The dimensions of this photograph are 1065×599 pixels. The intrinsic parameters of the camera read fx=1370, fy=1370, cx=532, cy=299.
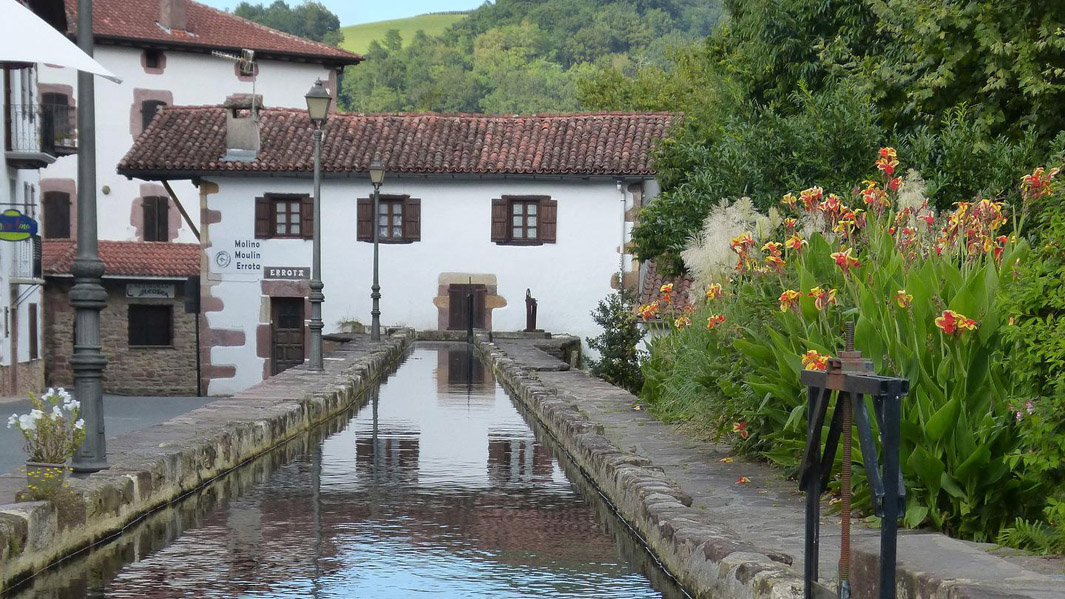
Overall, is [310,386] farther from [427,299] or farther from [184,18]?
[184,18]

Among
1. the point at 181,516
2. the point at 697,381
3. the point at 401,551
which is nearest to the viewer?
the point at 401,551

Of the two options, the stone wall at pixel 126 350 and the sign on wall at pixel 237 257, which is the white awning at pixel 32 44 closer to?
the sign on wall at pixel 237 257

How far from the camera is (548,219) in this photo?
118ft

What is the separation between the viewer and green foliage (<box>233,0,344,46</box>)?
10144 cm

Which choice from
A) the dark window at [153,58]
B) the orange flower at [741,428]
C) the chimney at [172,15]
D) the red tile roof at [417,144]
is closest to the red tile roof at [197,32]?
the chimney at [172,15]

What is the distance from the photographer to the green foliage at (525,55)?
99.3 meters

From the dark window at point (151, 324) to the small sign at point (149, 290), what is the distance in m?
0.30

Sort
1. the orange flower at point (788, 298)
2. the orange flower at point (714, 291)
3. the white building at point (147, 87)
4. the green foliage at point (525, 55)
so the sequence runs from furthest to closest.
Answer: the green foliage at point (525, 55) → the white building at point (147, 87) → the orange flower at point (714, 291) → the orange flower at point (788, 298)

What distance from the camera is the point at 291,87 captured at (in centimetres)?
4884

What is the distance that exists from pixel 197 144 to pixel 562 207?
980 centimetres

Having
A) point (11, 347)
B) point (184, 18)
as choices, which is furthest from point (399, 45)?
point (11, 347)

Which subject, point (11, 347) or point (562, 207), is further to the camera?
point (562, 207)

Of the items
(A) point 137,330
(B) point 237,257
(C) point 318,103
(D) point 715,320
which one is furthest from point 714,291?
(A) point 137,330

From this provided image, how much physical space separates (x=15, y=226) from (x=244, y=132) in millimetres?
11791
